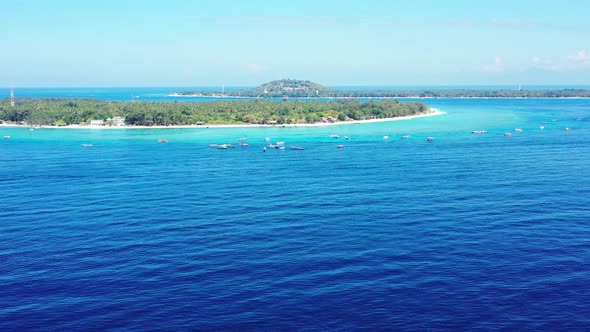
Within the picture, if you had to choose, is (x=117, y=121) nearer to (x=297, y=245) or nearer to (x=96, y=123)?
(x=96, y=123)

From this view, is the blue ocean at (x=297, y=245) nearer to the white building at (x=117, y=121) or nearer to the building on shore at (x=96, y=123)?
the building on shore at (x=96, y=123)

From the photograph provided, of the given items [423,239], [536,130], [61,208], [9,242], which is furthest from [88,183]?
[536,130]

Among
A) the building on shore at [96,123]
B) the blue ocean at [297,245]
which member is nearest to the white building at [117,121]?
the building on shore at [96,123]

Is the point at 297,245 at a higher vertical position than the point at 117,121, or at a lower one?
lower

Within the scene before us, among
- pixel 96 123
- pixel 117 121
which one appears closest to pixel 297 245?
pixel 96 123

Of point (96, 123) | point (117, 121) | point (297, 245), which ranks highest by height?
point (117, 121)

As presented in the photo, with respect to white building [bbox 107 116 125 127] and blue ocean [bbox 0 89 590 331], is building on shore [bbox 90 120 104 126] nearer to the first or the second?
white building [bbox 107 116 125 127]

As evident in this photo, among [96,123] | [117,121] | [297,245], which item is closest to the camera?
[297,245]

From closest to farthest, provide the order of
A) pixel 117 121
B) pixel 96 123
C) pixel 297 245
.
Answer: pixel 297 245
pixel 96 123
pixel 117 121

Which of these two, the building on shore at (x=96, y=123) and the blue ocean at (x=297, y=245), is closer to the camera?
the blue ocean at (x=297, y=245)

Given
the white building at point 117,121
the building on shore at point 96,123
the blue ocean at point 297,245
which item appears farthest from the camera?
the white building at point 117,121
